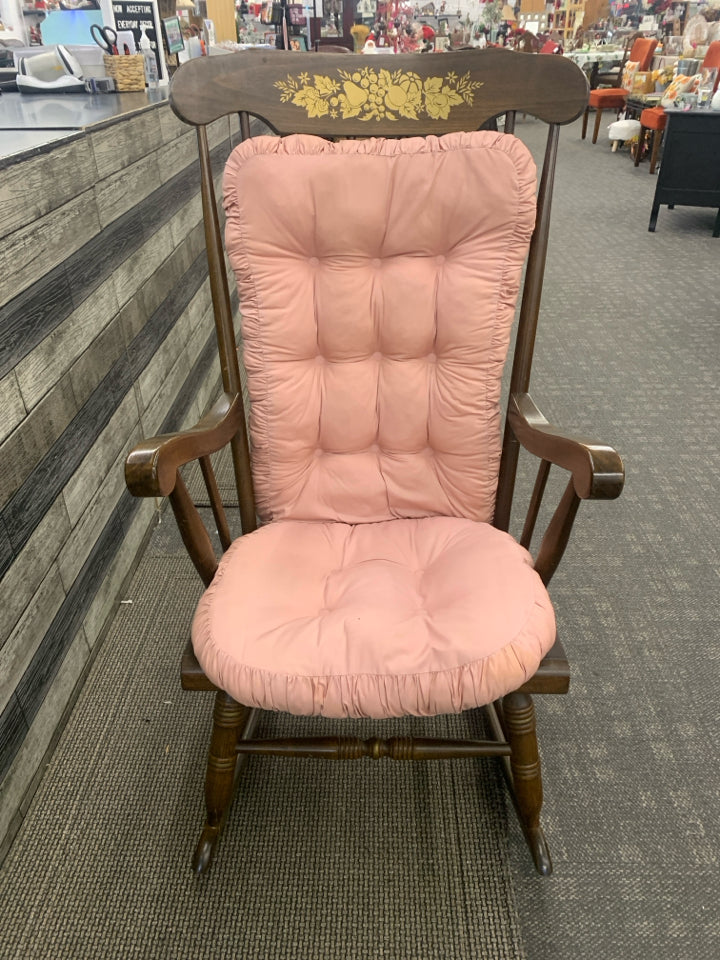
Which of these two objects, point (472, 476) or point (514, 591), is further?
point (472, 476)

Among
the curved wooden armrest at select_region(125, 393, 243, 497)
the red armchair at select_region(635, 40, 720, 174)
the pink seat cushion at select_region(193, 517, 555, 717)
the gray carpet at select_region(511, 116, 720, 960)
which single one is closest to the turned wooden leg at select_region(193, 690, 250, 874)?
the pink seat cushion at select_region(193, 517, 555, 717)

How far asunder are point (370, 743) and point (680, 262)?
136 inches

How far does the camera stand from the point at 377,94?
3.47 feet

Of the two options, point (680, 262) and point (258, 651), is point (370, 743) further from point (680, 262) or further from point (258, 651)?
point (680, 262)

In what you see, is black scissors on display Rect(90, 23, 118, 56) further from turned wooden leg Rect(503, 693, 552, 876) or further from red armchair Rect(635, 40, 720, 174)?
red armchair Rect(635, 40, 720, 174)

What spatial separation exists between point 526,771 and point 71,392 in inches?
39.2

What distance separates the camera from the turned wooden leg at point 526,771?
3.18 feet

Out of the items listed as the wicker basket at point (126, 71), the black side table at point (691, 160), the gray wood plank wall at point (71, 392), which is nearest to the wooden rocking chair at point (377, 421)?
the gray wood plank wall at point (71, 392)

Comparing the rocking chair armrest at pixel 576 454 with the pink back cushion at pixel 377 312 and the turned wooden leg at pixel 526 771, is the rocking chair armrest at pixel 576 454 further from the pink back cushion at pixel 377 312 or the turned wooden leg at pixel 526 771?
the turned wooden leg at pixel 526 771

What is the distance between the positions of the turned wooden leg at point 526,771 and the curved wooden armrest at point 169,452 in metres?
0.52

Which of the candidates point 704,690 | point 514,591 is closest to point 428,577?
point 514,591

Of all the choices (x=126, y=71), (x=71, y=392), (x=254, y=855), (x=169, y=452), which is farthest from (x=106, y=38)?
(x=254, y=855)

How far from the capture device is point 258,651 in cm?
87

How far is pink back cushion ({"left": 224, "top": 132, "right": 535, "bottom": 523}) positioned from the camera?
105 centimetres
